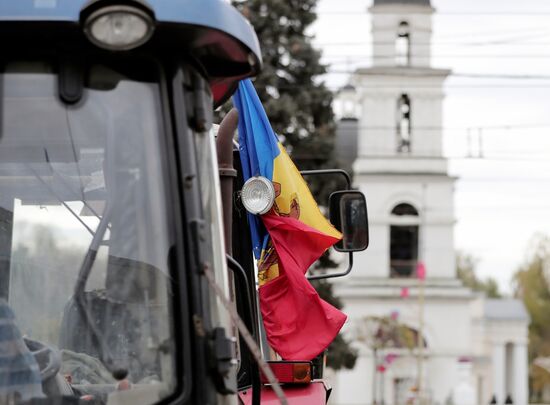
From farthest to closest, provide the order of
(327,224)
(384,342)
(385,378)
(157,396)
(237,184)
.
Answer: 1. (385,378)
2. (384,342)
3. (327,224)
4. (237,184)
5. (157,396)

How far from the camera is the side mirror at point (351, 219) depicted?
706 centimetres

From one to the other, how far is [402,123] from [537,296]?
30.8 m

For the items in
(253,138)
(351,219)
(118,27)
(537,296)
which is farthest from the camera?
(537,296)

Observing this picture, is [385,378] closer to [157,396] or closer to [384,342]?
[384,342]

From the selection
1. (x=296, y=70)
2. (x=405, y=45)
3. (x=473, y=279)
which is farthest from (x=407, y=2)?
(x=473, y=279)

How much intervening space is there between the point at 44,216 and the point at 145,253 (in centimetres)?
34

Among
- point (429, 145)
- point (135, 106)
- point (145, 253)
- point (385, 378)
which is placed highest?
point (429, 145)

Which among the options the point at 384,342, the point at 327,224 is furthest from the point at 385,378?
the point at 327,224

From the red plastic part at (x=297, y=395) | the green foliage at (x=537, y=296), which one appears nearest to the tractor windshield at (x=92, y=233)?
the red plastic part at (x=297, y=395)

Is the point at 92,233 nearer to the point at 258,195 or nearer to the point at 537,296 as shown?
the point at 258,195

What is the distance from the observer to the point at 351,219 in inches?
280

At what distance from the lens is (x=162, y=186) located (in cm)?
435

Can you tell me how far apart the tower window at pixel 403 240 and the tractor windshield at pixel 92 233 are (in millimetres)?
68464

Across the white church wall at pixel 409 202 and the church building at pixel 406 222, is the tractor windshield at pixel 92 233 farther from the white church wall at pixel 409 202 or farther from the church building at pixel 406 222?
the white church wall at pixel 409 202
